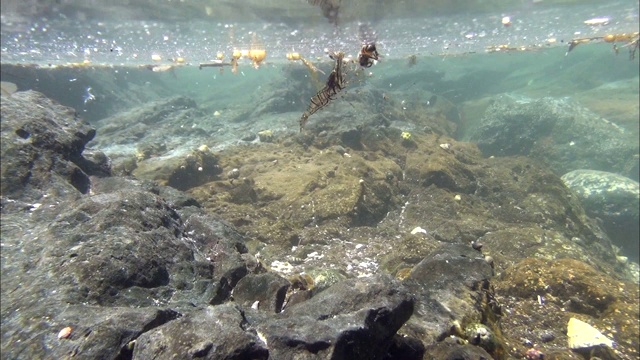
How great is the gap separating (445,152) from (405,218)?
4065 millimetres

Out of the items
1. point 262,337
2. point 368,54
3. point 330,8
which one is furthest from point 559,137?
point 262,337

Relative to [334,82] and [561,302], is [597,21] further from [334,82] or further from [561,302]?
[334,82]

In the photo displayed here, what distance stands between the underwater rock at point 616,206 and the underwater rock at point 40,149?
54.5 feet

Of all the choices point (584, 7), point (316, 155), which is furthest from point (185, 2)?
point (584, 7)

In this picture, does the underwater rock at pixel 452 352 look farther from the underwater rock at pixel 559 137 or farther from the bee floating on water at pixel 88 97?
the bee floating on water at pixel 88 97

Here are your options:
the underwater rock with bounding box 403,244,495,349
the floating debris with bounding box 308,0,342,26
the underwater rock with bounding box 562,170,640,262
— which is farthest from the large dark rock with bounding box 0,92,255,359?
the underwater rock with bounding box 562,170,640,262

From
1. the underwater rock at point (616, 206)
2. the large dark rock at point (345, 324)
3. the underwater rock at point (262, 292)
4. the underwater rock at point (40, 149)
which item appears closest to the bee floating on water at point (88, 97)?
the underwater rock at point (40, 149)

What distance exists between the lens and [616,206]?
12.5 meters

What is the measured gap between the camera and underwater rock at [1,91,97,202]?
18.7ft

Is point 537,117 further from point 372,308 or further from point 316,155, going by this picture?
point 372,308

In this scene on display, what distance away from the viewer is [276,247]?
6.91 m

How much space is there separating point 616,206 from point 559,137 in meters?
A: 5.97

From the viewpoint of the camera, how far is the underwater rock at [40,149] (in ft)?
18.7

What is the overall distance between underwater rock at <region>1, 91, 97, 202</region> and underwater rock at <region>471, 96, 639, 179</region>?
18.0 metres
